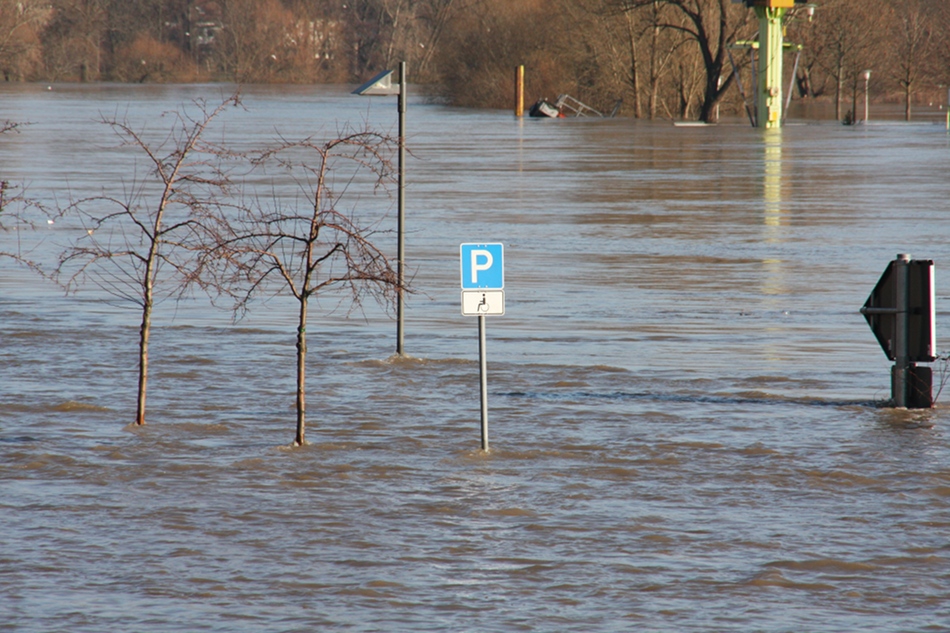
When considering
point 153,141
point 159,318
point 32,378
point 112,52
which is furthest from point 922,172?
point 112,52

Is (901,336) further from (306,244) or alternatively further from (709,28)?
(709,28)

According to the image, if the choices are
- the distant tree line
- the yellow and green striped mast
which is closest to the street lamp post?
the distant tree line

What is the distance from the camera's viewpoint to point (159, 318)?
16438 mm

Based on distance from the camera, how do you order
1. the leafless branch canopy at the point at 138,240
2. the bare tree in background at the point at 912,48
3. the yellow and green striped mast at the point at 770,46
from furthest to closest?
the bare tree in background at the point at 912,48, the yellow and green striped mast at the point at 770,46, the leafless branch canopy at the point at 138,240

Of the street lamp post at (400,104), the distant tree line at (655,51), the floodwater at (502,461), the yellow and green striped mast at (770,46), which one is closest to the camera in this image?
the floodwater at (502,461)

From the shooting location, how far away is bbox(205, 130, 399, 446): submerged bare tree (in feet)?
35.9

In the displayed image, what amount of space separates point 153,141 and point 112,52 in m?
126

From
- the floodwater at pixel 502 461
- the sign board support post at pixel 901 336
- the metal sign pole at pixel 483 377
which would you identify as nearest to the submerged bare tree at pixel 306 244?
the floodwater at pixel 502 461

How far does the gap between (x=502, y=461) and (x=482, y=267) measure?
1308 millimetres

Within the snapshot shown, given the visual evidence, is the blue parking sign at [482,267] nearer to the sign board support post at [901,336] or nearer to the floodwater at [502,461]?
the floodwater at [502,461]

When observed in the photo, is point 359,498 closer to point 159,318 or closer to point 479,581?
point 479,581

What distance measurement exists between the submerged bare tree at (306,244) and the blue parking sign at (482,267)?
809 millimetres

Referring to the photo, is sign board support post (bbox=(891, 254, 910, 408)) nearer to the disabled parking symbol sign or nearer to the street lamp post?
the disabled parking symbol sign

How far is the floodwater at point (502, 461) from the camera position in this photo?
25.1 feet
